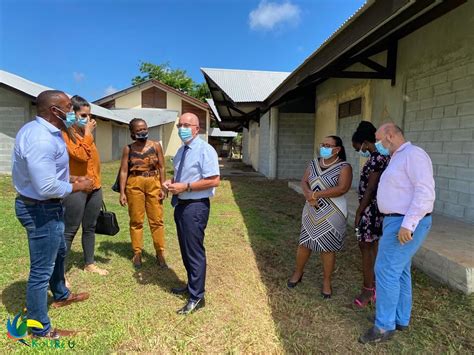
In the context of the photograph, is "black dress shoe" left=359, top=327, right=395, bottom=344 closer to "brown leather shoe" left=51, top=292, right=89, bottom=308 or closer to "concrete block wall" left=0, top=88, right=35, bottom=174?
"brown leather shoe" left=51, top=292, right=89, bottom=308

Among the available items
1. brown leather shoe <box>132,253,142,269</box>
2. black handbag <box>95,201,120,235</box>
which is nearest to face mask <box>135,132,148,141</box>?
black handbag <box>95,201,120,235</box>

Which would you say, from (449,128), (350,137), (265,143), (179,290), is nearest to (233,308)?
(179,290)

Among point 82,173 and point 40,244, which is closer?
point 40,244

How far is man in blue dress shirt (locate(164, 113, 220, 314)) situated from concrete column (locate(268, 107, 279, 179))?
9414 mm

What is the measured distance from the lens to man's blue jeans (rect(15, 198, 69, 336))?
7.75 feet

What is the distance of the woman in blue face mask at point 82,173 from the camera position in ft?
10.5

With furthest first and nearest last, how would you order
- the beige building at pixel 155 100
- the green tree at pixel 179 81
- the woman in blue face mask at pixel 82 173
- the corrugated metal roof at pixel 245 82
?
the green tree at pixel 179 81 < the beige building at pixel 155 100 < the corrugated metal roof at pixel 245 82 < the woman in blue face mask at pixel 82 173

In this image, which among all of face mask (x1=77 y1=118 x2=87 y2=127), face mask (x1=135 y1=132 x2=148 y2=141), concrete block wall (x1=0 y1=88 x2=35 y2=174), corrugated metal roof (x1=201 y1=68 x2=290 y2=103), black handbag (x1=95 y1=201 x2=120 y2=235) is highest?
corrugated metal roof (x1=201 y1=68 x2=290 y2=103)

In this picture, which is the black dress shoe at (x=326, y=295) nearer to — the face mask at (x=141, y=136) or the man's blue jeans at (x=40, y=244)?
the man's blue jeans at (x=40, y=244)

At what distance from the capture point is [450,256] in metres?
3.30

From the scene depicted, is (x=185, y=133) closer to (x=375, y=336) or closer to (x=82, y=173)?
(x=82, y=173)

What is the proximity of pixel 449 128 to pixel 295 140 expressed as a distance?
7405 millimetres

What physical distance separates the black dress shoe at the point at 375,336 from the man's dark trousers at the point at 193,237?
1.35 metres

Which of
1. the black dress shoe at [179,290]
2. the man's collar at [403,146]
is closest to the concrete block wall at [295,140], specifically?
the black dress shoe at [179,290]
